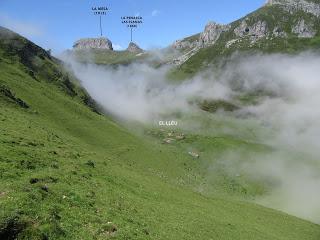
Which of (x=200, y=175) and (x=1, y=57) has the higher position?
(x=1, y=57)

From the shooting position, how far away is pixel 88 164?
49906 mm

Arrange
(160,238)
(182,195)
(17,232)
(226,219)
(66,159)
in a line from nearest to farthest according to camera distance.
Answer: (17,232), (160,238), (66,159), (226,219), (182,195)

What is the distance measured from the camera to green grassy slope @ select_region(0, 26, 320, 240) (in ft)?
86.1

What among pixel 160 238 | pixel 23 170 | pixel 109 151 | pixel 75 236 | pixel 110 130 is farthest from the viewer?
pixel 110 130

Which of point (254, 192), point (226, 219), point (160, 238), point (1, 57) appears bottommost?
point (254, 192)

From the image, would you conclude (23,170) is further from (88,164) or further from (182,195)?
(182,195)

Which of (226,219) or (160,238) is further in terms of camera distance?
(226,219)

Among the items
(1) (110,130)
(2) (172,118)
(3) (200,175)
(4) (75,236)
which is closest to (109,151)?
(1) (110,130)

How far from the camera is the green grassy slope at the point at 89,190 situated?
26.2m

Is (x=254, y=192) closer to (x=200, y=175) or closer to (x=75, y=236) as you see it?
(x=200, y=175)

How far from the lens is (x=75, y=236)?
24641mm

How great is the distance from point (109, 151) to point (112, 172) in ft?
92.1

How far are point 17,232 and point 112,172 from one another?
100 feet

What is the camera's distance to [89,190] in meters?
37.1
